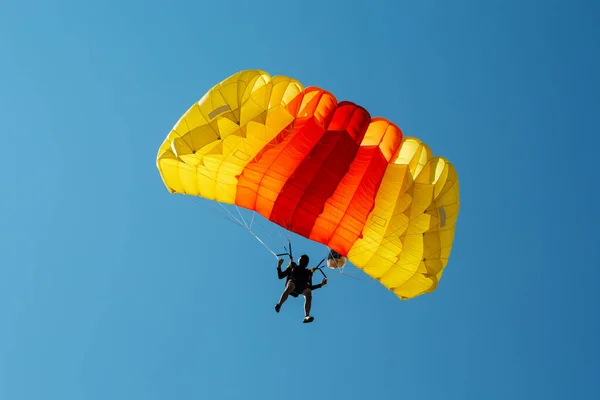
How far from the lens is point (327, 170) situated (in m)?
22.0

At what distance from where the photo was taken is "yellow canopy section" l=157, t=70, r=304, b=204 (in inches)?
862

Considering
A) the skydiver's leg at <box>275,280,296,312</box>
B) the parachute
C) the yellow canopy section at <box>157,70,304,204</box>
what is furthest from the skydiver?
the yellow canopy section at <box>157,70,304,204</box>

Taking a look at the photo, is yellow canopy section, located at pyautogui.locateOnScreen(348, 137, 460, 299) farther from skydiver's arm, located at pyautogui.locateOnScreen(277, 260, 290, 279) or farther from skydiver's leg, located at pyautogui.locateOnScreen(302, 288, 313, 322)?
skydiver's arm, located at pyautogui.locateOnScreen(277, 260, 290, 279)

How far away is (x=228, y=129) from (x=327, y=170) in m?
2.11

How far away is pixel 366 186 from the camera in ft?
72.0

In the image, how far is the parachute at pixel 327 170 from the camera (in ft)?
71.8

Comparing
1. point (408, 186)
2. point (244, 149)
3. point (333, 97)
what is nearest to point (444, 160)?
point (408, 186)

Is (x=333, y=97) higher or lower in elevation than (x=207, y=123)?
higher

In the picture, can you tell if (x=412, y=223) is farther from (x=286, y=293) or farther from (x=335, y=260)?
(x=286, y=293)

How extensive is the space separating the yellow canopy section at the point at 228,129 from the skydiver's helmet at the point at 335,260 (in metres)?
2.31

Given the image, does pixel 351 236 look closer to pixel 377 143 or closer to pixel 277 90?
pixel 377 143

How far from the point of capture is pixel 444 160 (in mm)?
22312

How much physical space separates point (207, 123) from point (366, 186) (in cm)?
336

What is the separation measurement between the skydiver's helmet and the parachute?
0.44 meters
